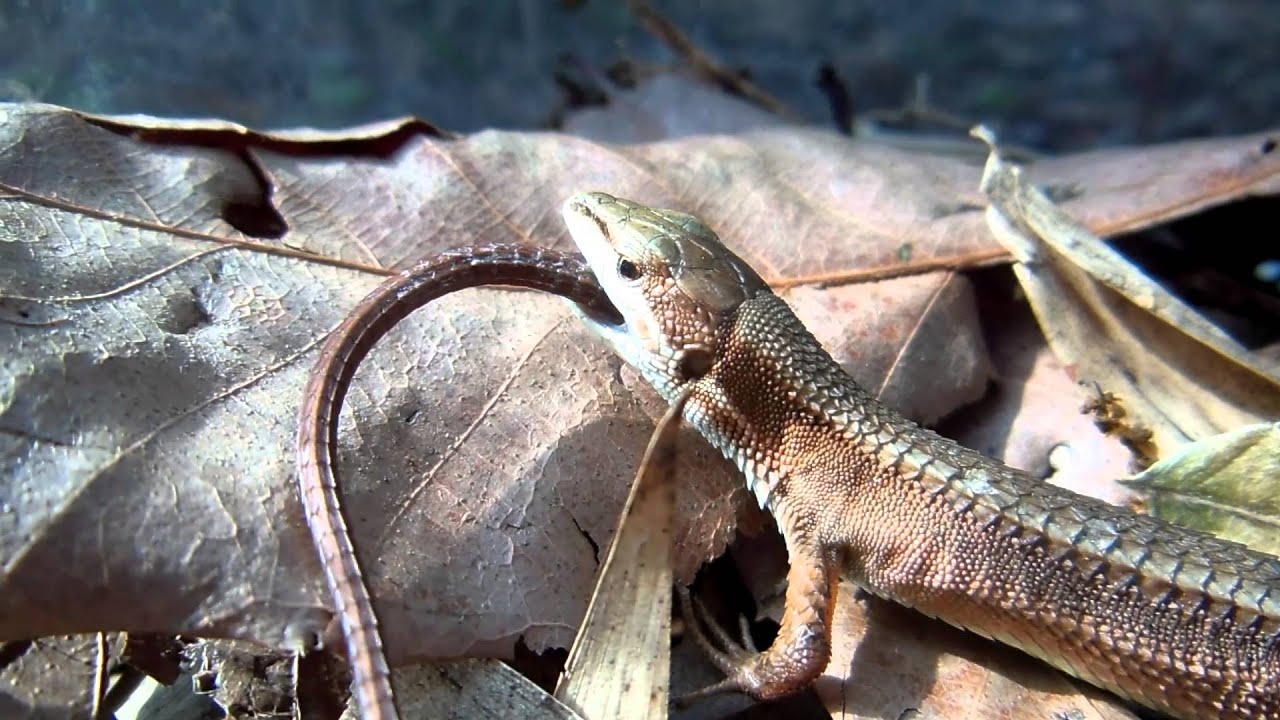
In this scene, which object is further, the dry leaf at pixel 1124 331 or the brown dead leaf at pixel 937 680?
the dry leaf at pixel 1124 331

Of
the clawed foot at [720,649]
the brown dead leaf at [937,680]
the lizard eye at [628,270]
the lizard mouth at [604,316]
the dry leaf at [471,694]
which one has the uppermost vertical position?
the lizard eye at [628,270]

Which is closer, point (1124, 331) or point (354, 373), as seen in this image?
point (354, 373)

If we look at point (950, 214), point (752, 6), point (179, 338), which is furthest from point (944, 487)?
point (752, 6)

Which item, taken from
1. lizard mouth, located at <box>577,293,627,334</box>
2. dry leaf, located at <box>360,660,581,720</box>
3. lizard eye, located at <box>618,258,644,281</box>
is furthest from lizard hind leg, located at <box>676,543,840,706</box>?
lizard eye, located at <box>618,258,644,281</box>

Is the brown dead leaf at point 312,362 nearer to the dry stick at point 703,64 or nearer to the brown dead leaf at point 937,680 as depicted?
the brown dead leaf at point 937,680

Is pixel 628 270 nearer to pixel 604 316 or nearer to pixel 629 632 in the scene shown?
pixel 604 316

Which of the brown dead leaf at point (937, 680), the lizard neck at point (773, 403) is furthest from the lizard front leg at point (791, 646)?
the lizard neck at point (773, 403)

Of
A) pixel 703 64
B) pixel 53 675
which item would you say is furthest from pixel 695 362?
pixel 703 64
